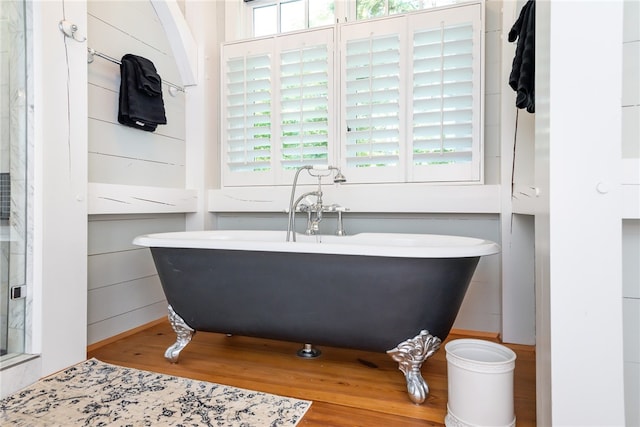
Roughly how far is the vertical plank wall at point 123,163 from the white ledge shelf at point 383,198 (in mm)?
544

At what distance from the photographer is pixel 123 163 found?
2375 mm

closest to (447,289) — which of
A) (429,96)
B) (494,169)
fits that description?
(494,169)

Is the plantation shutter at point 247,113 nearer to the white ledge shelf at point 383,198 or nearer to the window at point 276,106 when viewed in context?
the window at point 276,106

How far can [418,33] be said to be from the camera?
238 centimetres

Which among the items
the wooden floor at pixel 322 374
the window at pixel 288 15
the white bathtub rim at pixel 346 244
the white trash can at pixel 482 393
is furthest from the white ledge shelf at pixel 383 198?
the window at pixel 288 15

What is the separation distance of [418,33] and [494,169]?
38.1 inches

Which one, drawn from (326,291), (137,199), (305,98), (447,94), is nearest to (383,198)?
(447,94)

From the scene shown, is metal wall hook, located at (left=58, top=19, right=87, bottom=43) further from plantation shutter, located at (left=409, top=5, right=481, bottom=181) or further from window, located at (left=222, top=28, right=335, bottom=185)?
plantation shutter, located at (left=409, top=5, right=481, bottom=181)

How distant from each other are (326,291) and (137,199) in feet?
4.71

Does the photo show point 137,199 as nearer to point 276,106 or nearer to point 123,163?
point 123,163

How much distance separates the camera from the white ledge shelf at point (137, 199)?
6.94 feet

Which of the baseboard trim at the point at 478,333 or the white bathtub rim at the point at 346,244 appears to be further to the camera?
the baseboard trim at the point at 478,333

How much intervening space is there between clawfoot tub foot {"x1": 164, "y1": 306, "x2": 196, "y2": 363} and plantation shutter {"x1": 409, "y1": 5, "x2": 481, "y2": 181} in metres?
1.66

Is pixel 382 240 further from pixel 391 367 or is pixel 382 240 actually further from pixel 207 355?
pixel 207 355
